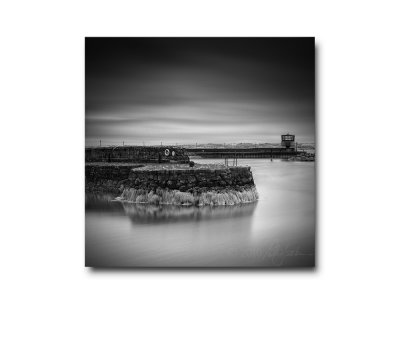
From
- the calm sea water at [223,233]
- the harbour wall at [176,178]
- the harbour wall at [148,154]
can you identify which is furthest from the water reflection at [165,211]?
the harbour wall at [148,154]

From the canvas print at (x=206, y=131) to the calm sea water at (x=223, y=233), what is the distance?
10 mm

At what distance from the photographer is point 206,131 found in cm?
483

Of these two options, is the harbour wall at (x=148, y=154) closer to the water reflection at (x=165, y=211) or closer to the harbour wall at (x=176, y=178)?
the harbour wall at (x=176, y=178)

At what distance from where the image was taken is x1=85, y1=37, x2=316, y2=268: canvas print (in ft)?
15.4

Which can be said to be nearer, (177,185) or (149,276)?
(149,276)

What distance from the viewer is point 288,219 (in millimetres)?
4777

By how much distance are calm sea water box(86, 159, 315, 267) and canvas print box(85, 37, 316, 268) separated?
0.01 metres

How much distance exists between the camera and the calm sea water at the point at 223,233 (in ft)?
15.4

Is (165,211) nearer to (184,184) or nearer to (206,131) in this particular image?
(184,184)

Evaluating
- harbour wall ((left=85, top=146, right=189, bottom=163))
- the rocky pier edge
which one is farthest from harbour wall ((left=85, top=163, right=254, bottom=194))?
harbour wall ((left=85, top=146, right=189, bottom=163))
